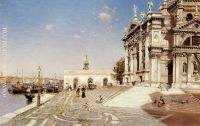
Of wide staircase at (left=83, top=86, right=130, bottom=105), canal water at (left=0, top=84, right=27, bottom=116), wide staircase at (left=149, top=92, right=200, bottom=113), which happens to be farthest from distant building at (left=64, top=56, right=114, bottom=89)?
wide staircase at (left=149, top=92, right=200, bottom=113)

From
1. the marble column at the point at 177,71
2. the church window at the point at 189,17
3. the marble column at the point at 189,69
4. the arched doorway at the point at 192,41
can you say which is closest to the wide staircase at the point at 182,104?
the marble column at the point at 177,71

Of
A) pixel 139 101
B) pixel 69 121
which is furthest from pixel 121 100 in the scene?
pixel 69 121

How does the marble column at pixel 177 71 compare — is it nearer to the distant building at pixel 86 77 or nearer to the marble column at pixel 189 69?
the marble column at pixel 189 69

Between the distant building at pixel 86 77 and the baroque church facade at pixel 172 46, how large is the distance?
3536 cm

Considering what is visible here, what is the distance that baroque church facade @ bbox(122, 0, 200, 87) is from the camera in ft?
175

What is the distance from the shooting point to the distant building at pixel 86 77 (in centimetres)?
9381

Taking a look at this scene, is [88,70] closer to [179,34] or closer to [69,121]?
[179,34]

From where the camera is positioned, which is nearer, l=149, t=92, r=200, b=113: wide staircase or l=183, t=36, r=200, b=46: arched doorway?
l=149, t=92, r=200, b=113: wide staircase

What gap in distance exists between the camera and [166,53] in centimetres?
5541

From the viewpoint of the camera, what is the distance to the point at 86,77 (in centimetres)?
9450

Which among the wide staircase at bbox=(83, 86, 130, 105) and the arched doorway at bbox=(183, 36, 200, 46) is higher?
the arched doorway at bbox=(183, 36, 200, 46)

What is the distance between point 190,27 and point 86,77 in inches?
1734

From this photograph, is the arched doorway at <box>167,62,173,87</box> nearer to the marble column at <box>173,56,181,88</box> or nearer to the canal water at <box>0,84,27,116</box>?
the marble column at <box>173,56,181,88</box>

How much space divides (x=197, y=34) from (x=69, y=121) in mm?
34275
